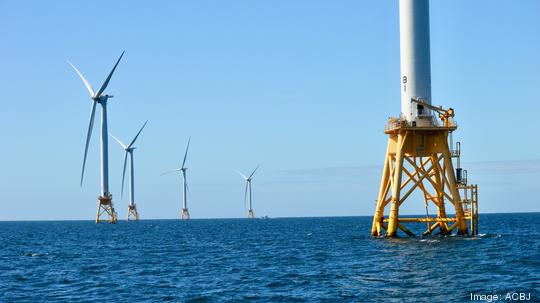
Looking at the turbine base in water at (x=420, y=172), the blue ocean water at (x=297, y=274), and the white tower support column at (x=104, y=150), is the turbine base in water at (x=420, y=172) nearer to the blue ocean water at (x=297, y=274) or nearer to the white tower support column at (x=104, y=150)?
the blue ocean water at (x=297, y=274)

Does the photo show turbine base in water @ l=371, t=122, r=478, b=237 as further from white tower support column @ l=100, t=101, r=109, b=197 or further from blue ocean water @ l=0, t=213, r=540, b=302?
white tower support column @ l=100, t=101, r=109, b=197

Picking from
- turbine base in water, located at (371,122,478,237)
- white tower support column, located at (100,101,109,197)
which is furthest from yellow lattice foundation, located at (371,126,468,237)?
white tower support column, located at (100,101,109,197)

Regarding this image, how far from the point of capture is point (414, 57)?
69.6 m

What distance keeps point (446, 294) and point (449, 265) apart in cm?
1160

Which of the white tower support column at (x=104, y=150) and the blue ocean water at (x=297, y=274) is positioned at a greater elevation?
the white tower support column at (x=104, y=150)

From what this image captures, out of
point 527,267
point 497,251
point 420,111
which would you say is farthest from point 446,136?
point 527,267

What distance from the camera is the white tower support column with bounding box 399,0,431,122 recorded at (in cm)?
6956

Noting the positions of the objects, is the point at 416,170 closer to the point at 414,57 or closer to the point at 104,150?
the point at 414,57

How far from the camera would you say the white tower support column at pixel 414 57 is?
69562 mm

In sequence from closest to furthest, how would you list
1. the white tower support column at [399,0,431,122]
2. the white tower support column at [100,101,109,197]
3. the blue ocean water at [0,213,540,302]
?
the blue ocean water at [0,213,540,302]
the white tower support column at [399,0,431,122]
the white tower support column at [100,101,109,197]

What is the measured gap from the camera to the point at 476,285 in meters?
40.8

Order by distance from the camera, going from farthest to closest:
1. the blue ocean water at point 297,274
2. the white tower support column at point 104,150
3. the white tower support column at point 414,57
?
the white tower support column at point 104,150 < the white tower support column at point 414,57 < the blue ocean water at point 297,274

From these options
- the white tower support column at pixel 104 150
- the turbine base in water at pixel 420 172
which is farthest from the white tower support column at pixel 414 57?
the white tower support column at pixel 104 150

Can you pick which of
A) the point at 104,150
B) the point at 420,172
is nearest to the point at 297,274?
the point at 420,172
